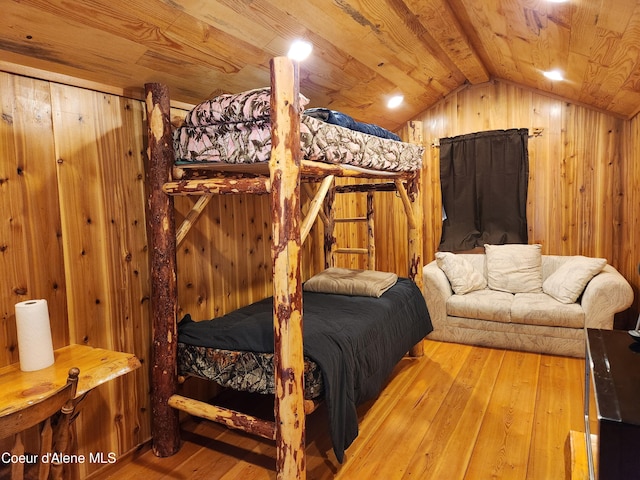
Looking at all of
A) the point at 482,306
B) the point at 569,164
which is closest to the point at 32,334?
the point at 482,306

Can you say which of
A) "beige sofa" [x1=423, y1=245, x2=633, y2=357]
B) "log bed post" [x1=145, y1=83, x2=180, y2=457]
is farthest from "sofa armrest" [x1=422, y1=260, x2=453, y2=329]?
"log bed post" [x1=145, y1=83, x2=180, y2=457]

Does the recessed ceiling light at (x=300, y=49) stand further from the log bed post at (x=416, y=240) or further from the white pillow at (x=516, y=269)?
the white pillow at (x=516, y=269)

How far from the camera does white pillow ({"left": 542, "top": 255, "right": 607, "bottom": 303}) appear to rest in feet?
11.2

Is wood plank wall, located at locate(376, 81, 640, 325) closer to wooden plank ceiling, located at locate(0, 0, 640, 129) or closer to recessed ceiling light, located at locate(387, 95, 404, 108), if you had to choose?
wooden plank ceiling, located at locate(0, 0, 640, 129)

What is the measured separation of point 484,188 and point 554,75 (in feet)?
4.29

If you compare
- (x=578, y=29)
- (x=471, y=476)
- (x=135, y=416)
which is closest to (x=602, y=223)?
(x=578, y=29)

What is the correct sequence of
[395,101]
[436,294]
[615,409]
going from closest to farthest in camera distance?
1. [615,409]
2. [436,294]
3. [395,101]

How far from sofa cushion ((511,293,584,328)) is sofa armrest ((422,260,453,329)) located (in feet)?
1.82

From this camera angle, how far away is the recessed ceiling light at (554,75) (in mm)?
3210

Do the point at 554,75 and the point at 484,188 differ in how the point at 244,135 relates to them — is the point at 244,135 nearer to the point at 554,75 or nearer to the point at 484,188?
the point at 554,75

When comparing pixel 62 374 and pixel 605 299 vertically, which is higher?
pixel 62 374

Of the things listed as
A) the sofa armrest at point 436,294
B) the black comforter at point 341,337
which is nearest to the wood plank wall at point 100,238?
the black comforter at point 341,337

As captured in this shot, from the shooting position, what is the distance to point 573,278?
3.48m

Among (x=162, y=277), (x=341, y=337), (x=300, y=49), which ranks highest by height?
(x=300, y=49)
